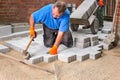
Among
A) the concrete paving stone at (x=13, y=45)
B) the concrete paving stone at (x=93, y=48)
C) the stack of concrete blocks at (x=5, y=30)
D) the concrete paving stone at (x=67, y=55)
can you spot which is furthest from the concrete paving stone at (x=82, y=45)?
the stack of concrete blocks at (x=5, y=30)

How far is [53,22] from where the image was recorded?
5016 millimetres

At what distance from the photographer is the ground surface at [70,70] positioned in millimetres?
3895

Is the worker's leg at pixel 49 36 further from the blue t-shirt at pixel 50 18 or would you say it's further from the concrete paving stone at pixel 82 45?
the concrete paving stone at pixel 82 45

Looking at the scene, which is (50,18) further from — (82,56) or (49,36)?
(82,56)

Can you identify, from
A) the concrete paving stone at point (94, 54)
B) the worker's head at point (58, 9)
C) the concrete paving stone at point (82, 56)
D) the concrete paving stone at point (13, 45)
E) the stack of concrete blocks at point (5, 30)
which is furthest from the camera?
the stack of concrete blocks at point (5, 30)

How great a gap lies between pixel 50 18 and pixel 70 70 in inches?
49.0

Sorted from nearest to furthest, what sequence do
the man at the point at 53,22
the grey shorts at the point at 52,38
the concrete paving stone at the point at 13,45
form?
1. the man at the point at 53,22
2. the concrete paving stone at the point at 13,45
3. the grey shorts at the point at 52,38

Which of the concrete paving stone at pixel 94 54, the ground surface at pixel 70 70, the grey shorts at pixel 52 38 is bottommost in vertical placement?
the ground surface at pixel 70 70

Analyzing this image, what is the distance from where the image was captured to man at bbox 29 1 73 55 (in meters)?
4.49

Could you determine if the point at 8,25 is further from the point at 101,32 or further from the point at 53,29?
the point at 101,32

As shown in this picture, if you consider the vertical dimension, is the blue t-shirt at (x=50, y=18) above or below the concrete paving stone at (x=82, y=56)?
above

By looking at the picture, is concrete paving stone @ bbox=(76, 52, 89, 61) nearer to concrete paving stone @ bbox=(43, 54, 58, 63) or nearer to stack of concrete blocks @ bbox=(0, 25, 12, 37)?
concrete paving stone @ bbox=(43, 54, 58, 63)

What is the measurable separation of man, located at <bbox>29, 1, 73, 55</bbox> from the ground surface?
530mm

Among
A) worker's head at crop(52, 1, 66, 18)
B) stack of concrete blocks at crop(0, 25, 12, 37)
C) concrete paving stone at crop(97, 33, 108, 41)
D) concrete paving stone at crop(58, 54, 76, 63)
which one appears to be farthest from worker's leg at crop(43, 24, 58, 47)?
stack of concrete blocks at crop(0, 25, 12, 37)
